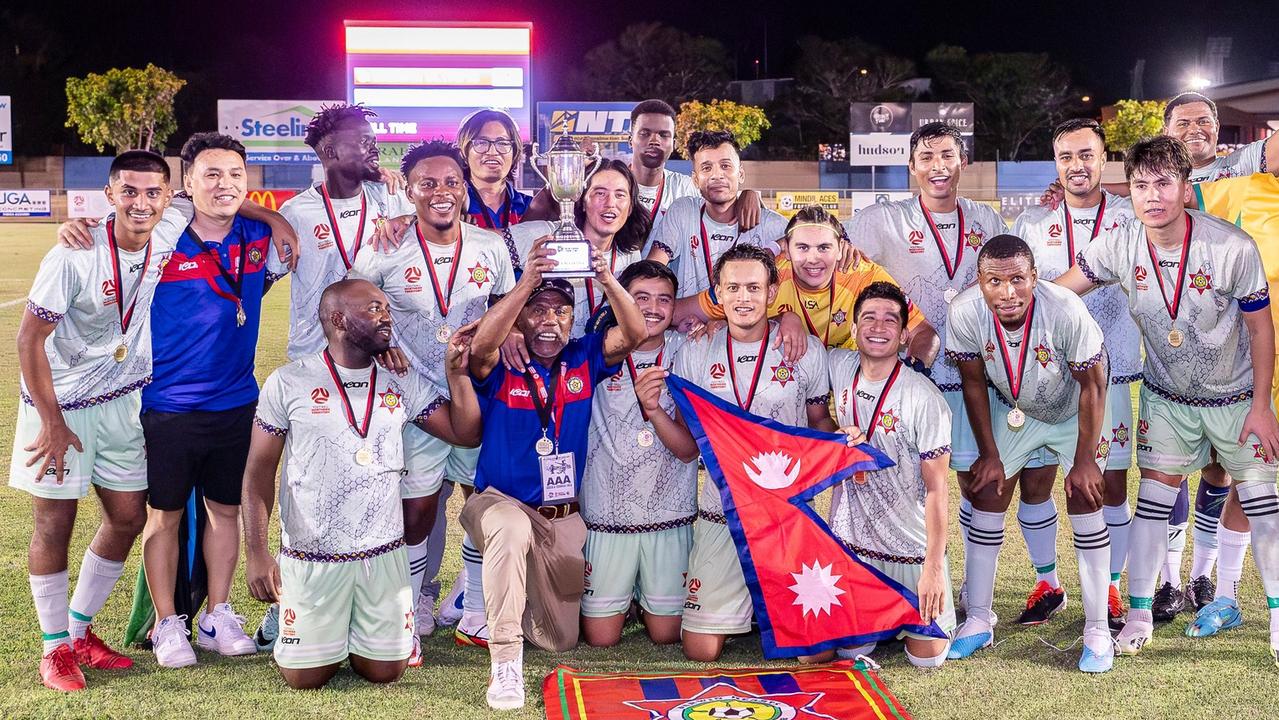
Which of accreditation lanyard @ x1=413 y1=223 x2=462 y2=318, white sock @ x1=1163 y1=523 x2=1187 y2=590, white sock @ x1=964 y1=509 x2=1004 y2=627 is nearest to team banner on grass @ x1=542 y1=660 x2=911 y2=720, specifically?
white sock @ x1=964 y1=509 x2=1004 y2=627

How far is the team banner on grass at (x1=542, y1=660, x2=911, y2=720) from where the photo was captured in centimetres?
400

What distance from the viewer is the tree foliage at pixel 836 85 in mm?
58312

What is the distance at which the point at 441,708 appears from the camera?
4.13 meters

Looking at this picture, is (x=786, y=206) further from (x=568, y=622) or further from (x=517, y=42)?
(x=568, y=622)

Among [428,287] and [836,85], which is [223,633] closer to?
[428,287]

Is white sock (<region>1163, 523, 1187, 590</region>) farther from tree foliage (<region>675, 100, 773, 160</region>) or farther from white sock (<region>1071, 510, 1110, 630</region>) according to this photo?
tree foliage (<region>675, 100, 773, 160</region>)

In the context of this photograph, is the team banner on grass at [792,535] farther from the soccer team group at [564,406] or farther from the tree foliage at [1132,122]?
the tree foliage at [1132,122]

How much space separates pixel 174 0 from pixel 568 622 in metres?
70.6

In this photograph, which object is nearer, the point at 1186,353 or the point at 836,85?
the point at 1186,353

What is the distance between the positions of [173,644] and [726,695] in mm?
2057

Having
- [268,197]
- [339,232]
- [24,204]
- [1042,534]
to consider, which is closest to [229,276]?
[339,232]

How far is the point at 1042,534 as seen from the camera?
16.7 ft

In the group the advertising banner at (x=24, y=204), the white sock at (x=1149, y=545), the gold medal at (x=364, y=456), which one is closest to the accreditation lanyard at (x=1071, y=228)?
the white sock at (x=1149, y=545)

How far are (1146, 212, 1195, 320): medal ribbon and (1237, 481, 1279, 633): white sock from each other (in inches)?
29.2
